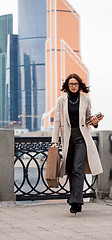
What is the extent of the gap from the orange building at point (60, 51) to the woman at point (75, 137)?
111742 mm

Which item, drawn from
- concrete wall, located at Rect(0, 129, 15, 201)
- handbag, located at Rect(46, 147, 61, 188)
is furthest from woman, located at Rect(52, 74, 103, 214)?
concrete wall, located at Rect(0, 129, 15, 201)

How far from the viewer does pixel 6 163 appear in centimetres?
604

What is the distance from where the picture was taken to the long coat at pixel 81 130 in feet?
17.2

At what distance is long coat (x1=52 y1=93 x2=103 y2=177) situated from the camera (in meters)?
5.25

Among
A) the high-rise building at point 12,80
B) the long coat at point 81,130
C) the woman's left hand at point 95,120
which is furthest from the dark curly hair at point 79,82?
the high-rise building at point 12,80

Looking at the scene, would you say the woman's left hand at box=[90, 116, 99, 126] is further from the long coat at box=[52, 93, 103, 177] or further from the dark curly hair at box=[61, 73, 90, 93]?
the dark curly hair at box=[61, 73, 90, 93]

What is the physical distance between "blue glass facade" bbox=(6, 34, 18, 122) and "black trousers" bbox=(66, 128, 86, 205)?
596ft

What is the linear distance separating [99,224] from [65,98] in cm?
164

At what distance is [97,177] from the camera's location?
6.71m

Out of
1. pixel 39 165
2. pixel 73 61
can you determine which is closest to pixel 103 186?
pixel 39 165

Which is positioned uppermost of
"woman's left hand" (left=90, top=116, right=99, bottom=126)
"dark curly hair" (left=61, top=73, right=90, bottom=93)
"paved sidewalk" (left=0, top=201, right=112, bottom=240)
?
"dark curly hair" (left=61, top=73, right=90, bottom=93)

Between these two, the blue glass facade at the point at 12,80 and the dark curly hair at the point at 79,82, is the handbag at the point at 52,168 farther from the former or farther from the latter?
the blue glass facade at the point at 12,80

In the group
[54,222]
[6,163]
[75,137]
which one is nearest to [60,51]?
[6,163]

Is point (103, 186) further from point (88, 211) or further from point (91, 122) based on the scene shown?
point (91, 122)
